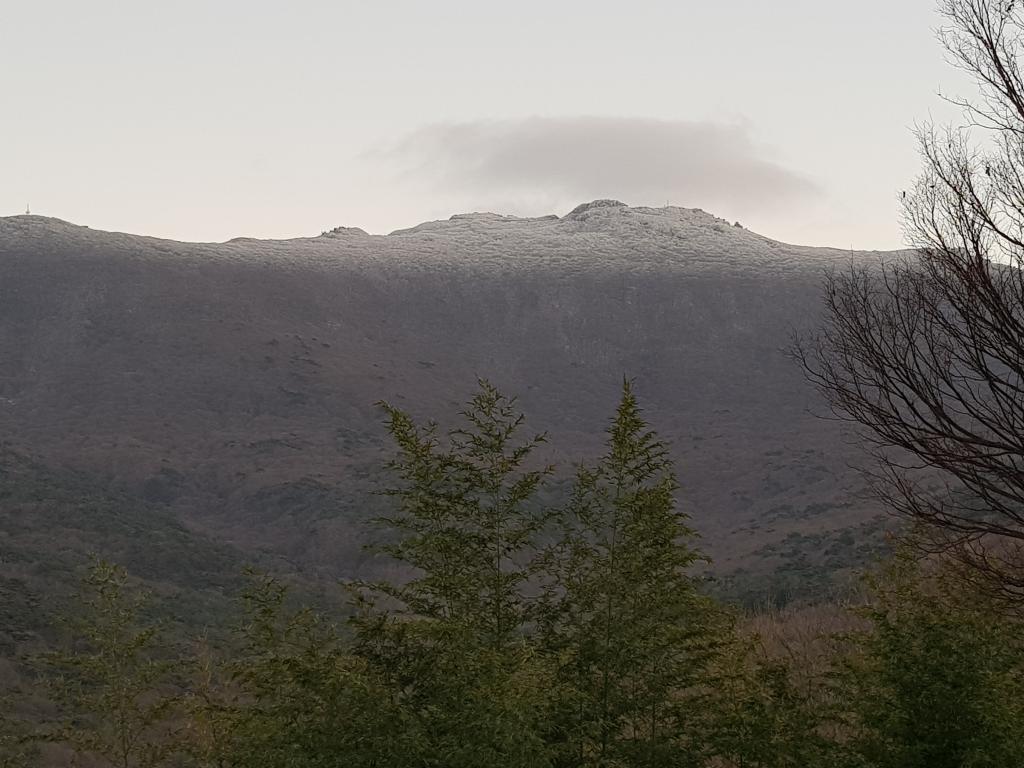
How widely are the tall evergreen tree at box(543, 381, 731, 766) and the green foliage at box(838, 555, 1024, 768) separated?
5.03 feet

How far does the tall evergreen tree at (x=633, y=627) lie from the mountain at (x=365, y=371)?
85.9ft

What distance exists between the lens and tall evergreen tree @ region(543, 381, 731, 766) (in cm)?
975

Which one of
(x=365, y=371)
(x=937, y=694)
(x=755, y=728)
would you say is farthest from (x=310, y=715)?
(x=365, y=371)

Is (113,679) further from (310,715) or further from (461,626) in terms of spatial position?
(461,626)

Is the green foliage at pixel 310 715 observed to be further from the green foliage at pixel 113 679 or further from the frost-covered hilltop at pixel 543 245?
the frost-covered hilltop at pixel 543 245

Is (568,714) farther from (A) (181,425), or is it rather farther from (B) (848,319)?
(A) (181,425)

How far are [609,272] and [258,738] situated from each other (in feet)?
327

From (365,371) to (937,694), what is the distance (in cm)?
7306

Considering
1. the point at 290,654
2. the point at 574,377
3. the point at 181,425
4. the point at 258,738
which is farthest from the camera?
the point at 574,377

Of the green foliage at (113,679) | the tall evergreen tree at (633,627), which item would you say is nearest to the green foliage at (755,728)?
the tall evergreen tree at (633,627)

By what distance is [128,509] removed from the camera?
51812 mm

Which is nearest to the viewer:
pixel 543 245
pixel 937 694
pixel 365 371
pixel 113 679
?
pixel 937 694

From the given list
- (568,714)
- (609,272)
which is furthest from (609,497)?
(609,272)

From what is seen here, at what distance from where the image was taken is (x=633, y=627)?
32.6 feet
